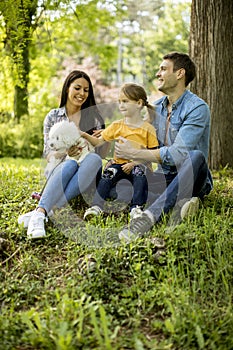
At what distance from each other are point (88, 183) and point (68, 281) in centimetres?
117

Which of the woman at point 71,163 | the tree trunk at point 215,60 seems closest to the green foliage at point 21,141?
the tree trunk at point 215,60

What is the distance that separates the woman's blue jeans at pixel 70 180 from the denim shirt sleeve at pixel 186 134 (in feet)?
1.92

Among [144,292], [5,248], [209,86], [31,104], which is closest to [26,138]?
[31,104]

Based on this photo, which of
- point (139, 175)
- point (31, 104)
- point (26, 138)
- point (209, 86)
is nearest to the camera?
point (139, 175)

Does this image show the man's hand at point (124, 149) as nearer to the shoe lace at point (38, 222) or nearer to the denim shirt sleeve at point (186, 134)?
the denim shirt sleeve at point (186, 134)

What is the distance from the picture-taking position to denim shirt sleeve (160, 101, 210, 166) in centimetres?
409

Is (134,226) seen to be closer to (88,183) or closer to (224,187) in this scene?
(88,183)

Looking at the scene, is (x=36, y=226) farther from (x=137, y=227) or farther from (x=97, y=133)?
(x=97, y=133)

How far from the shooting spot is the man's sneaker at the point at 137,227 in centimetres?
363

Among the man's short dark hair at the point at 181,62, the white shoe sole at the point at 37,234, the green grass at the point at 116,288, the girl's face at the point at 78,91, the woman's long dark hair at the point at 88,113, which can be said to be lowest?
the green grass at the point at 116,288

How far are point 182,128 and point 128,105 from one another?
52cm

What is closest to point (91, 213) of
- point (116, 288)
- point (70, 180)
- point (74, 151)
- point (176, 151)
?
point (70, 180)

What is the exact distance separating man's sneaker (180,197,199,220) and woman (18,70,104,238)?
81 cm

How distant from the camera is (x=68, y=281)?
3.20m
